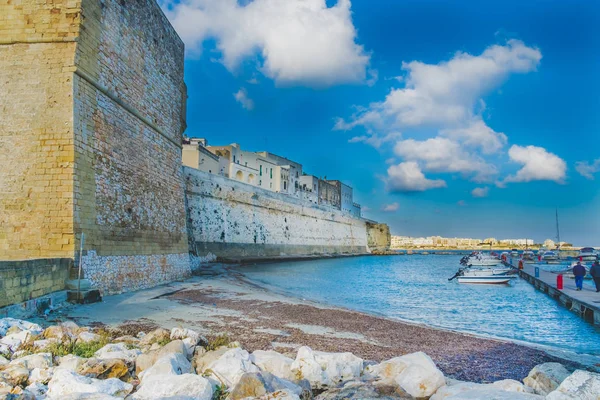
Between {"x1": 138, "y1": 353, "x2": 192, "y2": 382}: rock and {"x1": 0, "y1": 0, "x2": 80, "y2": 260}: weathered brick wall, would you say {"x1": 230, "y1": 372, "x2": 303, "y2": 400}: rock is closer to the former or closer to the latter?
{"x1": 138, "y1": 353, "x2": 192, "y2": 382}: rock

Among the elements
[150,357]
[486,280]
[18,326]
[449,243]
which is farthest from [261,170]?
[449,243]

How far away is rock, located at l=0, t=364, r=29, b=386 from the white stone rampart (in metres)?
18.0

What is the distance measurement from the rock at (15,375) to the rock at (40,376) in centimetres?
4

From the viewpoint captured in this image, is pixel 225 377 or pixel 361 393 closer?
pixel 361 393

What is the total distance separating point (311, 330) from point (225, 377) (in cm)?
443

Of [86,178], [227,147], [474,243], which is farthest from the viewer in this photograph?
[474,243]

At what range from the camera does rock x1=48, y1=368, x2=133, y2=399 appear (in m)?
3.96

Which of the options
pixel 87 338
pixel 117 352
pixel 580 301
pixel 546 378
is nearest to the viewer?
pixel 546 378

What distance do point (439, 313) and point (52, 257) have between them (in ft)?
37.0

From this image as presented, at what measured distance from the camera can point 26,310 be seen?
7.80 metres

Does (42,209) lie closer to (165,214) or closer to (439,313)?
(165,214)

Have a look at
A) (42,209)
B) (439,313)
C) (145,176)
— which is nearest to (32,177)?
(42,209)

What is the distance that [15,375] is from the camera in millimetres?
4246

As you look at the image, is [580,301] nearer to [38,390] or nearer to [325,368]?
[325,368]
